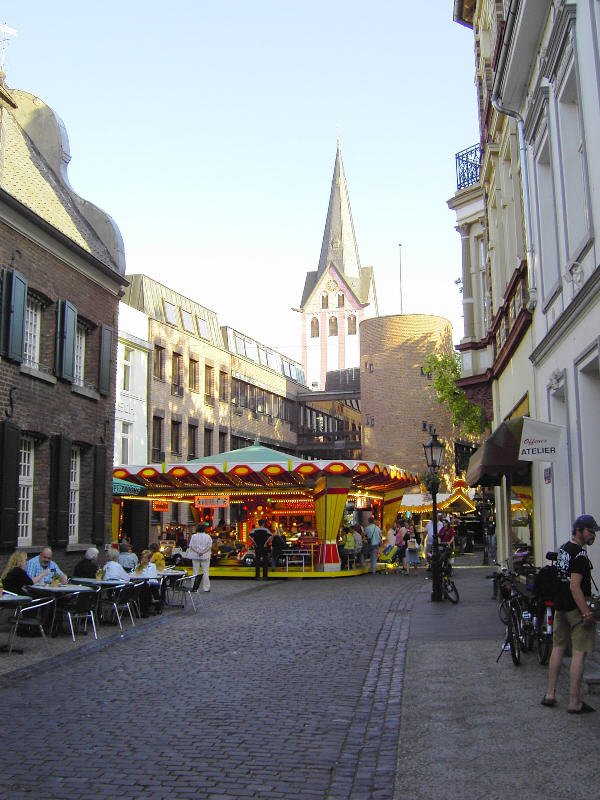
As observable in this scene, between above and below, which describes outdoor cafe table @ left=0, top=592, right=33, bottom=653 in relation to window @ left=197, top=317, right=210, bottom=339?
below

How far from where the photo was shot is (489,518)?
4091 cm

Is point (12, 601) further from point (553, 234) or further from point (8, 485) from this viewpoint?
point (553, 234)

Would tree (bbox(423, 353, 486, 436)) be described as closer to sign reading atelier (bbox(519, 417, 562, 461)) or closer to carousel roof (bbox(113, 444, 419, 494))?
carousel roof (bbox(113, 444, 419, 494))

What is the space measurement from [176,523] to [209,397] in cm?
884

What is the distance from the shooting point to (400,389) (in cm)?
5838

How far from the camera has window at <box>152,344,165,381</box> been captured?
1678 inches

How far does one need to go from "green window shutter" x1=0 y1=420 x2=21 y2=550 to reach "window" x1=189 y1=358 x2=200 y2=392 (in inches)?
1212

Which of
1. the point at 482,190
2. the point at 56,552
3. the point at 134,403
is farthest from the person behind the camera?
the point at 134,403

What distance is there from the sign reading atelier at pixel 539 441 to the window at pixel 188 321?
36522mm

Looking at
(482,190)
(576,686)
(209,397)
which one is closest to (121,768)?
(576,686)

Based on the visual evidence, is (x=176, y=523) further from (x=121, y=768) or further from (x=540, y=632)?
(x=121, y=768)

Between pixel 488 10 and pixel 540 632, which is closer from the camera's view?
pixel 540 632

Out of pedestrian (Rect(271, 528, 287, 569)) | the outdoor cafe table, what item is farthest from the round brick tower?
the outdoor cafe table

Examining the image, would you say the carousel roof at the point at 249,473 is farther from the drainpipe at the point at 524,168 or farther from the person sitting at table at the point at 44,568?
the person sitting at table at the point at 44,568
